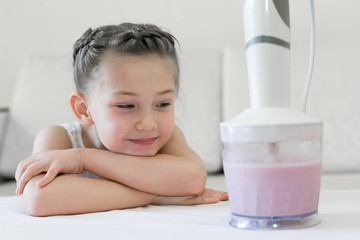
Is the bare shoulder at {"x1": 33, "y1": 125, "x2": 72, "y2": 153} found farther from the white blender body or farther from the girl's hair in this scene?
the white blender body

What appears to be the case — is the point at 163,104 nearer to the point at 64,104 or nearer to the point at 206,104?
the point at 206,104

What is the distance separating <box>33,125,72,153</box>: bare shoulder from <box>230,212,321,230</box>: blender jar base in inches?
23.0

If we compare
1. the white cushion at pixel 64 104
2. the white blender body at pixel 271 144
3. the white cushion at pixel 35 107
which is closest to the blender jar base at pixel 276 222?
the white blender body at pixel 271 144

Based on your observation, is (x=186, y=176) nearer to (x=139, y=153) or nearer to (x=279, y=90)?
(x=139, y=153)

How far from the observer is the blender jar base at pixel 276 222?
760mm

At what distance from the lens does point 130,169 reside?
106cm

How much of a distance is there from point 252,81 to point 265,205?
176mm

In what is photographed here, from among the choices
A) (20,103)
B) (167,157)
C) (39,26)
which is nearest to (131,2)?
(39,26)

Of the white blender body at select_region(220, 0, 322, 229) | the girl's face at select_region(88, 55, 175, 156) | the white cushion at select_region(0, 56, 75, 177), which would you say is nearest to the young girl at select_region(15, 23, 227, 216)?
the girl's face at select_region(88, 55, 175, 156)

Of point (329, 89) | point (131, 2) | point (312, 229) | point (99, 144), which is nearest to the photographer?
point (312, 229)

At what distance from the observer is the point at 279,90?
774 millimetres

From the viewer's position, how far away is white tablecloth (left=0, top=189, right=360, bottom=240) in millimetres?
731

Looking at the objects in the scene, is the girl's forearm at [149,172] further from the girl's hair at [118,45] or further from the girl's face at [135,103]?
the girl's hair at [118,45]

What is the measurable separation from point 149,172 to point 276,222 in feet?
1.19
